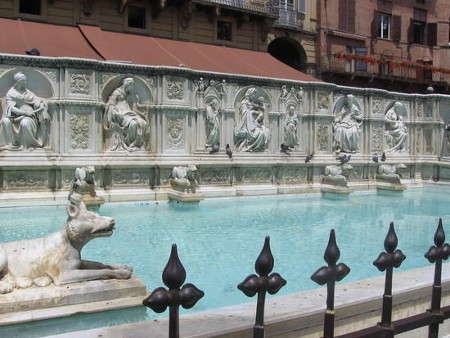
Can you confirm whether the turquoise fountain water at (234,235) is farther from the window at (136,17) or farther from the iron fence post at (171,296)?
the window at (136,17)

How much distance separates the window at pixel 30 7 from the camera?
1866cm

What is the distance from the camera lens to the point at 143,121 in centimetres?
1209

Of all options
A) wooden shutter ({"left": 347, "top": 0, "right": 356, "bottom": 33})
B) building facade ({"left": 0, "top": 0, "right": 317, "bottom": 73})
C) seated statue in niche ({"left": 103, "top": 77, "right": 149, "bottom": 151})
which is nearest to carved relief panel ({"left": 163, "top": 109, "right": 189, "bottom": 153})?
seated statue in niche ({"left": 103, "top": 77, "right": 149, "bottom": 151})

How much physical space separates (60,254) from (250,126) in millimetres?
9013

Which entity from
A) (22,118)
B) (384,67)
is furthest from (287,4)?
(22,118)

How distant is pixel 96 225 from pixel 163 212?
225 inches

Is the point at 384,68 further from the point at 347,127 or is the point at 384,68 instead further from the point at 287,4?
the point at 347,127

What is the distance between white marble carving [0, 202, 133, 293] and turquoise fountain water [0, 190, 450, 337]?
454 mm

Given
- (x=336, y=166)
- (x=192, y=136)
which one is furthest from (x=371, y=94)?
(x=192, y=136)

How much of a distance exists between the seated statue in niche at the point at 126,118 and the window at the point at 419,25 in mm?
29628

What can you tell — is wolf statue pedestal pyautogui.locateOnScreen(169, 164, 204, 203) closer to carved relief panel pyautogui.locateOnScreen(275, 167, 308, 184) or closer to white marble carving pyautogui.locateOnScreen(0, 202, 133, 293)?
carved relief panel pyautogui.locateOnScreen(275, 167, 308, 184)

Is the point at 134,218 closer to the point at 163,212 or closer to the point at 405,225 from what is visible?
the point at 163,212

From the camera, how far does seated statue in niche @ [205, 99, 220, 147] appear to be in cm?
1288

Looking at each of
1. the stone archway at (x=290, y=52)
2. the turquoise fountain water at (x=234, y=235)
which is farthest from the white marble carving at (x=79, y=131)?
the stone archway at (x=290, y=52)
